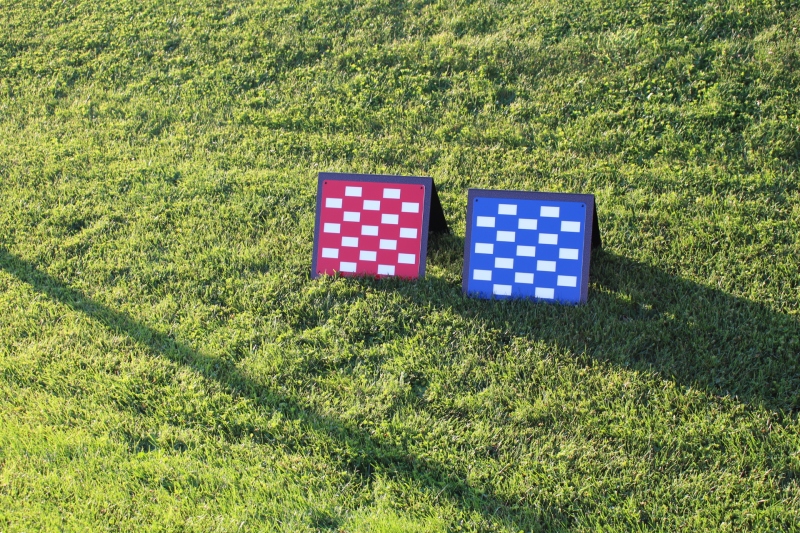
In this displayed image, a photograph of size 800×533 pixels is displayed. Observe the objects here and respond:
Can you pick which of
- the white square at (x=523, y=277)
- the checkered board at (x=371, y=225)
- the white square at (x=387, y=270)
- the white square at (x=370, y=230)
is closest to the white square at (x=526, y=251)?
the white square at (x=523, y=277)

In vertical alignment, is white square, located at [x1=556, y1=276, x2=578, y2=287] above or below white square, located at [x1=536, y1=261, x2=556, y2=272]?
below

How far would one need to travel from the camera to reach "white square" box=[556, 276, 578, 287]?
191 inches

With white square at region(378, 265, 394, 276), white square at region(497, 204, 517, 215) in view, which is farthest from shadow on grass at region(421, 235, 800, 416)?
white square at region(497, 204, 517, 215)

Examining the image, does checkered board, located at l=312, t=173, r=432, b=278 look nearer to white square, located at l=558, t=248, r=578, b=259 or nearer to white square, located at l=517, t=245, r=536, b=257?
white square, located at l=517, t=245, r=536, b=257

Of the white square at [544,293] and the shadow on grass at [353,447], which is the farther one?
the white square at [544,293]

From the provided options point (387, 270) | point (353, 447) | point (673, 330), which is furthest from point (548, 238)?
point (353, 447)

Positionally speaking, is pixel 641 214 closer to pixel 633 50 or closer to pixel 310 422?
Answer: pixel 633 50

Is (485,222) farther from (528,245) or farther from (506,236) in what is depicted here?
(528,245)

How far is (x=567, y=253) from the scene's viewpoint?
4.88m

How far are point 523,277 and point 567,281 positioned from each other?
0.29 metres

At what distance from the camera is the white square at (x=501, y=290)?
4934mm

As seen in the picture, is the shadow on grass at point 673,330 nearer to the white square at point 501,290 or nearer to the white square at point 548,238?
the white square at point 501,290

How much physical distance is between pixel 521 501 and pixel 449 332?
1.31 m

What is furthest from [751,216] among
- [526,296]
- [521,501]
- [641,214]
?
[521,501]
